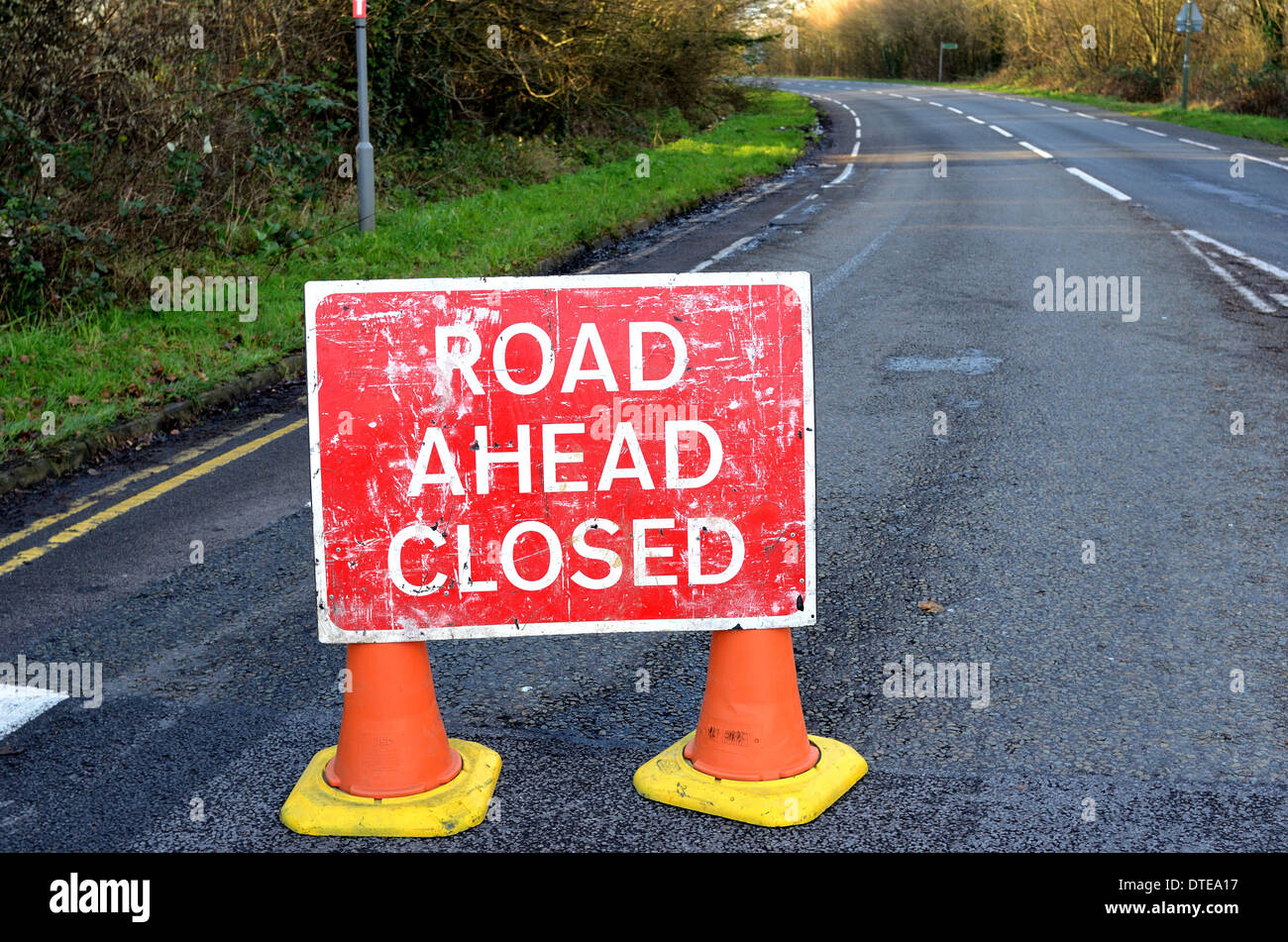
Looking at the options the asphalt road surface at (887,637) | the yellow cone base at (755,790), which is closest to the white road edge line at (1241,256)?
the asphalt road surface at (887,637)

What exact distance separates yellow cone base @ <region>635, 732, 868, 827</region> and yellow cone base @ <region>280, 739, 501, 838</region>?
0.46 metres

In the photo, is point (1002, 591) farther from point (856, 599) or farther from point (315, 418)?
point (315, 418)

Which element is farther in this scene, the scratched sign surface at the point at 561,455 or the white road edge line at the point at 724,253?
the white road edge line at the point at 724,253

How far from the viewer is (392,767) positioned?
11.7 feet

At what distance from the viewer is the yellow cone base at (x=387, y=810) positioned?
3.41 meters

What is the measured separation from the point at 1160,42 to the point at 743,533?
47.8 m

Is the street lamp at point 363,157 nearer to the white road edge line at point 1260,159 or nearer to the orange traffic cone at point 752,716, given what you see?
the orange traffic cone at point 752,716

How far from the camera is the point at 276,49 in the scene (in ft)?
47.2

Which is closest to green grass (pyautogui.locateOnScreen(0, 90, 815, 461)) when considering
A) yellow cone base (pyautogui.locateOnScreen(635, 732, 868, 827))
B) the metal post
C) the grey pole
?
the grey pole

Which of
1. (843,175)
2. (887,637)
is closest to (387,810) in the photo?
(887,637)

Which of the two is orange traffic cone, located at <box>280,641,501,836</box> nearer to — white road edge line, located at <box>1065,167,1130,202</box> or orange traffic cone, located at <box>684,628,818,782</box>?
orange traffic cone, located at <box>684,628,818,782</box>

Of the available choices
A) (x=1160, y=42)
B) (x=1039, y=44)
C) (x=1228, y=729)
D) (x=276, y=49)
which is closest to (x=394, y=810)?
(x=1228, y=729)

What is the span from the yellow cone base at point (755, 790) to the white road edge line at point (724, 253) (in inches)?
369
